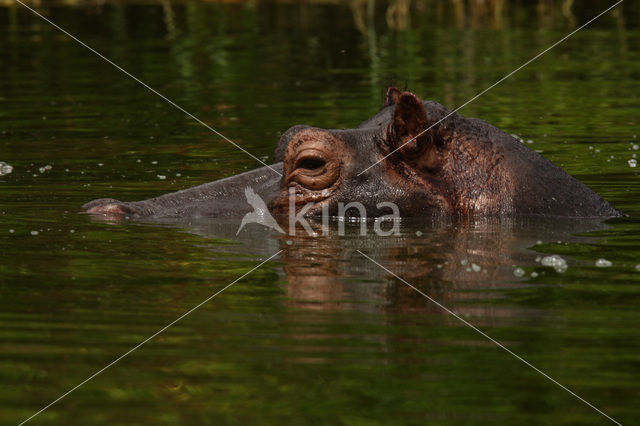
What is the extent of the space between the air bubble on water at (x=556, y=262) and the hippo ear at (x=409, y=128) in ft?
4.51

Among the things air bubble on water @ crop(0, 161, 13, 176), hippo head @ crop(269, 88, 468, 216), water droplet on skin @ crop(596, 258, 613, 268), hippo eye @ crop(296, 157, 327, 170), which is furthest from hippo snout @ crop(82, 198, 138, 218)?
water droplet on skin @ crop(596, 258, 613, 268)

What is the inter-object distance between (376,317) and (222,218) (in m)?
2.99

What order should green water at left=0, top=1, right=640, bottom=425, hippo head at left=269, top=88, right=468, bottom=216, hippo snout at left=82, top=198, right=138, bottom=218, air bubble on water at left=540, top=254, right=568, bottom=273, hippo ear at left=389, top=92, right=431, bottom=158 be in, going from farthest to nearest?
hippo snout at left=82, top=198, right=138, bottom=218 < hippo head at left=269, top=88, right=468, bottom=216 < hippo ear at left=389, top=92, right=431, bottom=158 < air bubble on water at left=540, top=254, right=568, bottom=273 < green water at left=0, top=1, right=640, bottom=425

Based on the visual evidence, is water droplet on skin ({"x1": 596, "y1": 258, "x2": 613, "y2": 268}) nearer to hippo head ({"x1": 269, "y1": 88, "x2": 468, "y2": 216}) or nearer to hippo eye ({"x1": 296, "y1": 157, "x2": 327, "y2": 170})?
hippo head ({"x1": 269, "y1": 88, "x2": 468, "y2": 216})

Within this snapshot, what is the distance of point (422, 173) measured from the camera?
9.02 meters

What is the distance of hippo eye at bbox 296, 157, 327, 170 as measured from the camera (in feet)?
29.5

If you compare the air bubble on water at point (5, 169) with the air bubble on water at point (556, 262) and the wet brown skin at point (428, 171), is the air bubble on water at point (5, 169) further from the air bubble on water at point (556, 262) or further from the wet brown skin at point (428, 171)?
the air bubble on water at point (556, 262)

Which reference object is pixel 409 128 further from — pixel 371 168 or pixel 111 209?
pixel 111 209

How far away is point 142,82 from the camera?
21.0 metres

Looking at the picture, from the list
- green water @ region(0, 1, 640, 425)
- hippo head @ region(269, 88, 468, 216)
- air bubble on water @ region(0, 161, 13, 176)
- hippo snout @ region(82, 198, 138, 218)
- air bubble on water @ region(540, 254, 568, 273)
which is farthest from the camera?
air bubble on water @ region(0, 161, 13, 176)

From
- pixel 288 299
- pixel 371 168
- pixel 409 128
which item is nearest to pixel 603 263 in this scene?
pixel 409 128

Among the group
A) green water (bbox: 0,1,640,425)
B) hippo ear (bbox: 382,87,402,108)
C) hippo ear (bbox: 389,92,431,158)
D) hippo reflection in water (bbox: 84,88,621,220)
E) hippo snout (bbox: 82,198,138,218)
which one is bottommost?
green water (bbox: 0,1,640,425)

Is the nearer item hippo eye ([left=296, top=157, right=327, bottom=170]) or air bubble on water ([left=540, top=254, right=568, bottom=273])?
air bubble on water ([left=540, top=254, right=568, bottom=273])

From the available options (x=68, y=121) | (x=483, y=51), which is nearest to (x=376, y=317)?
(x=68, y=121)
